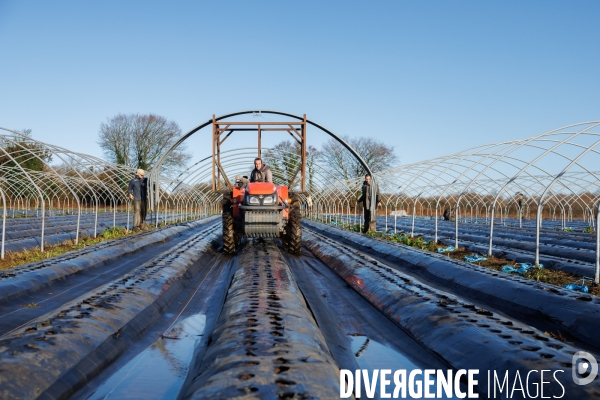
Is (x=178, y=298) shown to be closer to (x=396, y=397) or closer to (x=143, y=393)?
(x=143, y=393)

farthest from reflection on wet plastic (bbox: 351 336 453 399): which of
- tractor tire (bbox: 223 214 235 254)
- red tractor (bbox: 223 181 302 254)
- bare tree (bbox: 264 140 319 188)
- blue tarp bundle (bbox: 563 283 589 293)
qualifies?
bare tree (bbox: 264 140 319 188)

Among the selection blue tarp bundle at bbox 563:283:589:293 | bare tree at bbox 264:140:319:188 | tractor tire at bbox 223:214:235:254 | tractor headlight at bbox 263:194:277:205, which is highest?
bare tree at bbox 264:140:319:188

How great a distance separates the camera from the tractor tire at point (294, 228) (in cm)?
1025

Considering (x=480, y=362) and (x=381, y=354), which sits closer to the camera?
(x=480, y=362)

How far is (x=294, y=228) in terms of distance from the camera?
10312 millimetres

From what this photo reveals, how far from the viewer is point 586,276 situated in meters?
8.18

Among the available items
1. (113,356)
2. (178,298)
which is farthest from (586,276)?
(113,356)

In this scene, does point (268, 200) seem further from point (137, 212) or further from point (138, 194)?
point (137, 212)

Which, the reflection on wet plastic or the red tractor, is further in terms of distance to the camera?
the red tractor

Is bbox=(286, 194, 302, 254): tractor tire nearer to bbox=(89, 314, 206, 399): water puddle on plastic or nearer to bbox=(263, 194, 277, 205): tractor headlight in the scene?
bbox=(263, 194, 277, 205): tractor headlight

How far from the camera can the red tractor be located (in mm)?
9773

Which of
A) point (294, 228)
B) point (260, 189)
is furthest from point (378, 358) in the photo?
point (294, 228)

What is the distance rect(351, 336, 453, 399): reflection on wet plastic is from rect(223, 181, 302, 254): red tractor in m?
5.31

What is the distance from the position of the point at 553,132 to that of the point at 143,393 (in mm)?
9879
